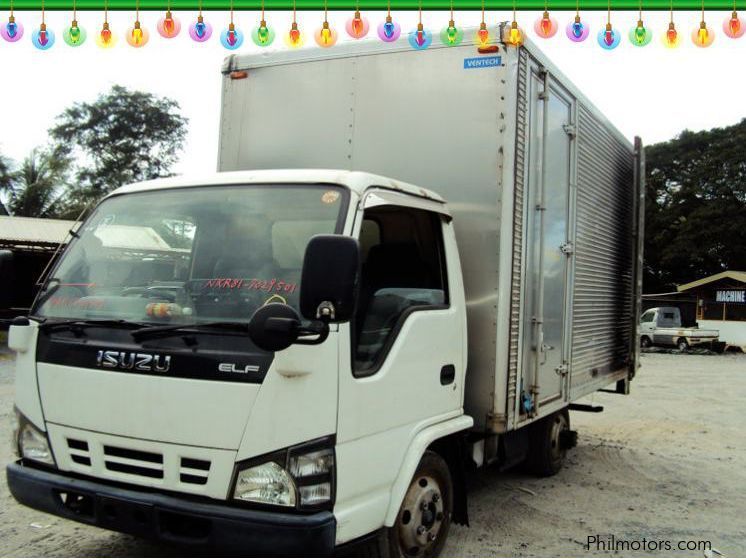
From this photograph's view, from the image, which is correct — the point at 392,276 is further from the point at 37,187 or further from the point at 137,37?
the point at 37,187

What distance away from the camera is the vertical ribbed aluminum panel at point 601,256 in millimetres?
5875

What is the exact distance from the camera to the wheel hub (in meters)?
3.60

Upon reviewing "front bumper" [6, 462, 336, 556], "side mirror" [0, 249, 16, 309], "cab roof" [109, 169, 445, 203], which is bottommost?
"front bumper" [6, 462, 336, 556]

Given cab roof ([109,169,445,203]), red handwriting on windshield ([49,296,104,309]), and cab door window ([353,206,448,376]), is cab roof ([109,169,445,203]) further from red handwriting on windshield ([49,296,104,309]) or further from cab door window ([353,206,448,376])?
red handwriting on windshield ([49,296,104,309])

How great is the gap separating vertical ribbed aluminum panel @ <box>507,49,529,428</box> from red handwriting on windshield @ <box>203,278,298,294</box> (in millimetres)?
1748

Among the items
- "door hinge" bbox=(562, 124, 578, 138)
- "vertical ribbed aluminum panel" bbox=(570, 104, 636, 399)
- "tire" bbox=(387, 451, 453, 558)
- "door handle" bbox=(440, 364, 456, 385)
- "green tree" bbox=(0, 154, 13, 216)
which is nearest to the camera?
"tire" bbox=(387, 451, 453, 558)

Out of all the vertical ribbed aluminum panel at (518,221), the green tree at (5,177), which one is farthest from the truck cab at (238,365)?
the green tree at (5,177)

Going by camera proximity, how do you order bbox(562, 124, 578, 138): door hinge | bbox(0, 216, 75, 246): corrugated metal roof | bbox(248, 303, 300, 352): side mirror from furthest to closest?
bbox(0, 216, 75, 246): corrugated metal roof, bbox(562, 124, 578, 138): door hinge, bbox(248, 303, 300, 352): side mirror

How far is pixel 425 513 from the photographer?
375cm

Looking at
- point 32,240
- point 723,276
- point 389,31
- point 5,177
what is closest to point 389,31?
point 389,31

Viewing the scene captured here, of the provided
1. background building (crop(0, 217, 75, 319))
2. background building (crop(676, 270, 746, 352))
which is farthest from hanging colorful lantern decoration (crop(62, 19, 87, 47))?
background building (crop(676, 270, 746, 352))

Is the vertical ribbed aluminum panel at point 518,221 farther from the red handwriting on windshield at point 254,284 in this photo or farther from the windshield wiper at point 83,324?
the windshield wiper at point 83,324

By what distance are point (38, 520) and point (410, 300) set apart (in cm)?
309

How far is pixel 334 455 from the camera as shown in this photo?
2945 millimetres
